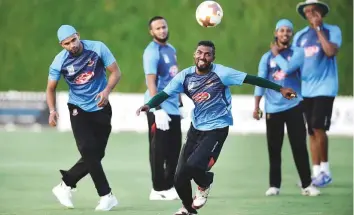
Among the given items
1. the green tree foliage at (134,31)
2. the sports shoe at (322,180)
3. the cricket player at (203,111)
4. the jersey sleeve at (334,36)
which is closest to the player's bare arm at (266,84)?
the cricket player at (203,111)

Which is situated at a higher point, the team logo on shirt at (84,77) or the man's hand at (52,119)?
the team logo on shirt at (84,77)

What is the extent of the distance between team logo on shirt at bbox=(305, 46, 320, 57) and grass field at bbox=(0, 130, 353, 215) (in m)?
1.64

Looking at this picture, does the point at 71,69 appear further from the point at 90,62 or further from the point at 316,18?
the point at 316,18

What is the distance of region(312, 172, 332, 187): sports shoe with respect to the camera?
13.1 m

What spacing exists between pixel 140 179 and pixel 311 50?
9.02 feet

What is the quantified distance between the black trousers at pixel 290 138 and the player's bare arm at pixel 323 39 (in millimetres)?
1358

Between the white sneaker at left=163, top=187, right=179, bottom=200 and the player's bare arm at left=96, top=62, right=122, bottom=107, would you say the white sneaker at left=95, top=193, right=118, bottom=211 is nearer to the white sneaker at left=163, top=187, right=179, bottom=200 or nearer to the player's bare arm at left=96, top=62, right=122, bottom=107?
the player's bare arm at left=96, top=62, right=122, bottom=107

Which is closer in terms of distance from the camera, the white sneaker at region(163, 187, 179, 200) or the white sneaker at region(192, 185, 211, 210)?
the white sneaker at region(192, 185, 211, 210)

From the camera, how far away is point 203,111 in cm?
1012

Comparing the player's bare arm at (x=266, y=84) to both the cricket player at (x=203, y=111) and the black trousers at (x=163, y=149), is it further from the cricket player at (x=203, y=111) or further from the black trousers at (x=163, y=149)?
the black trousers at (x=163, y=149)

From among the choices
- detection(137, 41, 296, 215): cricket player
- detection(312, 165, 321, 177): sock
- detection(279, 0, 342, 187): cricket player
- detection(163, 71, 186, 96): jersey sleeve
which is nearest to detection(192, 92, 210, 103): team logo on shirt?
detection(137, 41, 296, 215): cricket player

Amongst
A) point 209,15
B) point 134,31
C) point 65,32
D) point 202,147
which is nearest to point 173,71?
point 209,15

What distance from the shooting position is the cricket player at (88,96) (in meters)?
10.7

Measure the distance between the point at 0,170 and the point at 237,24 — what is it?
9451 millimetres
